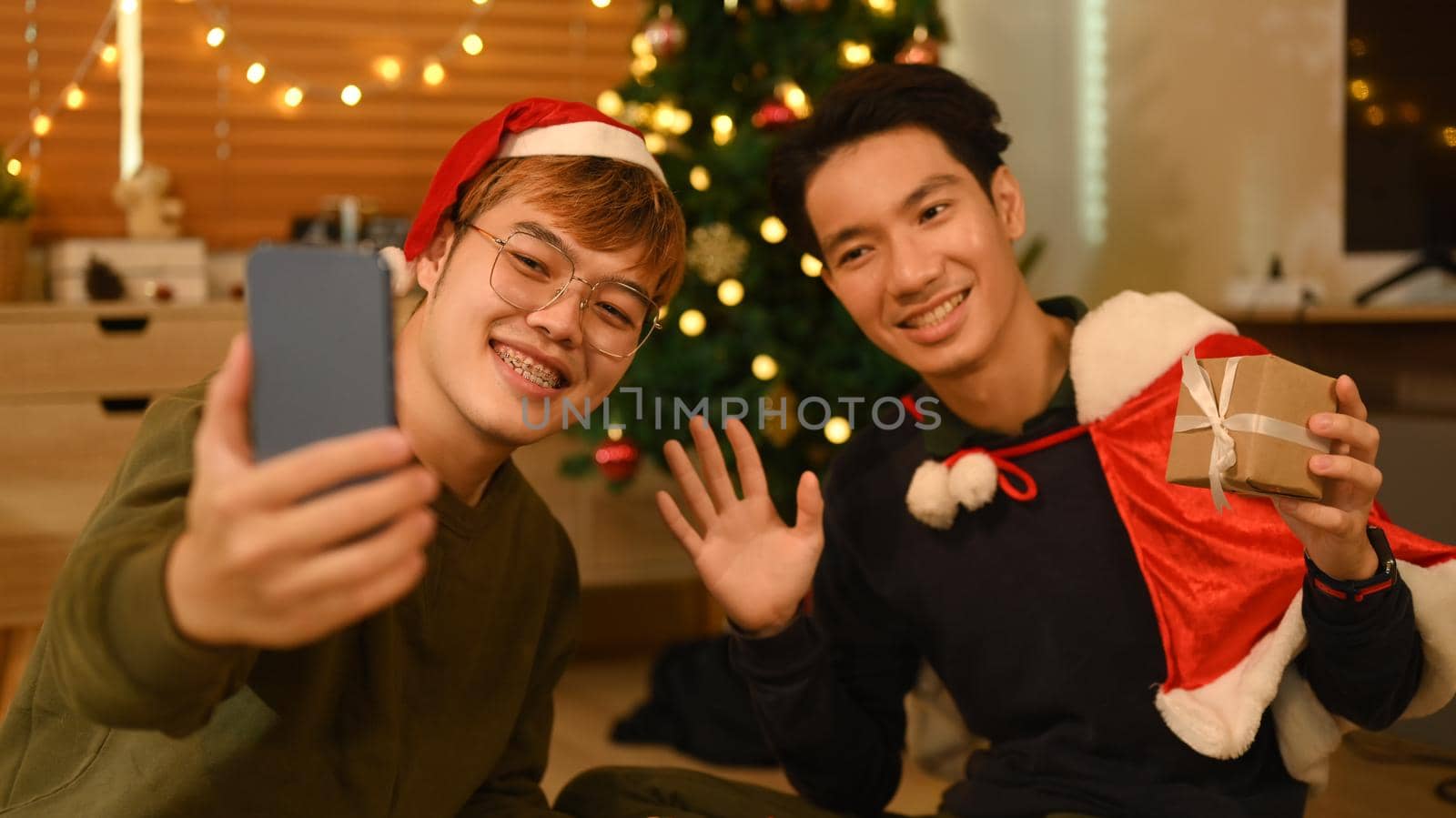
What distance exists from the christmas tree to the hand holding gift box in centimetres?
158

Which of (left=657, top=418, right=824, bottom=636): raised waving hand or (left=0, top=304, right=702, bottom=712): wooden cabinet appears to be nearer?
(left=657, top=418, right=824, bottom=636): raised waving hand

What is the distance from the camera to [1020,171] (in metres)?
3.52

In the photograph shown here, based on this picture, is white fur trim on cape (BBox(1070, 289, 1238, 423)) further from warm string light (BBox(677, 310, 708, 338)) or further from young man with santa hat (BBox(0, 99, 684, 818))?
warm string light (BBox(677, 310, 708, 338))

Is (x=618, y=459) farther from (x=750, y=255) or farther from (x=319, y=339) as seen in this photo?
(x=319, y=339)

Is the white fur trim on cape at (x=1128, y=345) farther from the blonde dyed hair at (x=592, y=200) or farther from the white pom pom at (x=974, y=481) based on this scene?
the blonde dyed hair at (x=592, y=200)

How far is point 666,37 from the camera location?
8.82ft

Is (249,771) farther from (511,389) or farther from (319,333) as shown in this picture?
(319,333)

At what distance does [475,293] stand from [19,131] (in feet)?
8.58

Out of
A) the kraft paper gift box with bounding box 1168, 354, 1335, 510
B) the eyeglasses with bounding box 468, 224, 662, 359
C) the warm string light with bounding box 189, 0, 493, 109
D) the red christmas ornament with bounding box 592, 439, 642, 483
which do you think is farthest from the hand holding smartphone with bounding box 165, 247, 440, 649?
the warm string light with bounding box 189, 0, 493, 109

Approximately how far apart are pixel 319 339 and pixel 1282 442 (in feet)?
2.44

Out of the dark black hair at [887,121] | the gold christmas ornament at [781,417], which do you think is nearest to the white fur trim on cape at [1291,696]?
the dark black hair at [887,121]

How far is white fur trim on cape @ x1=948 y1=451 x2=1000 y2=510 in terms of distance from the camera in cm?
135

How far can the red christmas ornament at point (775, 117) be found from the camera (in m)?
2.55

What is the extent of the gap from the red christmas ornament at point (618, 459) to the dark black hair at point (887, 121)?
1.15 m
